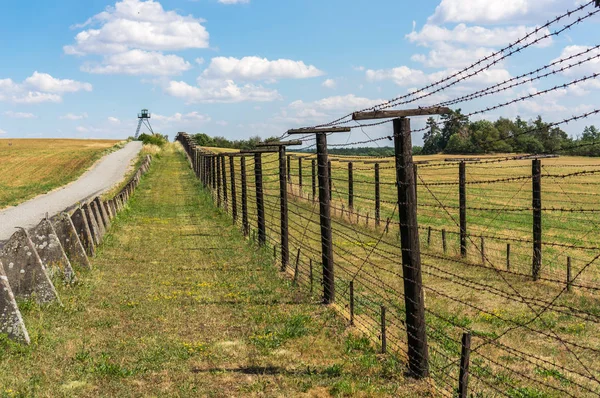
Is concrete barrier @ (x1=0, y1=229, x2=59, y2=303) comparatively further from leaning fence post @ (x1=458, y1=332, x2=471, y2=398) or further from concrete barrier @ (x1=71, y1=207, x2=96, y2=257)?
leaning fence post @ (x1=458, y1=332, x2=471, y2=398)

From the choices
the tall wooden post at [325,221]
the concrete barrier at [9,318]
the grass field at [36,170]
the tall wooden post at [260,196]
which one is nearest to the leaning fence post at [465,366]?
the tall wooden post at [325,221]

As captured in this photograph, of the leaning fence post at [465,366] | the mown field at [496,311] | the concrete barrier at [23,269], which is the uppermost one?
the concrete barrier at [23,269]

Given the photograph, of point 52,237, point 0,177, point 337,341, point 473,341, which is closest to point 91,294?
point 52,237

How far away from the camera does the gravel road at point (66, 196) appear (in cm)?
2425

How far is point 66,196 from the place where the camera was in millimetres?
35406

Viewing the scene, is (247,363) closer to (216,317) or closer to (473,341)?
(216,317)

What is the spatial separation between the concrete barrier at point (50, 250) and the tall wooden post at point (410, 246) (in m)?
7.43

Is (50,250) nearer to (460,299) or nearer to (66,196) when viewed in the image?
(460,299)

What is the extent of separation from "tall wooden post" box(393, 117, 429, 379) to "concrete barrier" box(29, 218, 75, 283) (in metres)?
7.43

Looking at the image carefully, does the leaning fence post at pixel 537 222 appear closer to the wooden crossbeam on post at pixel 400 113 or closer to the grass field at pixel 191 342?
the grass field at pixel 191 342

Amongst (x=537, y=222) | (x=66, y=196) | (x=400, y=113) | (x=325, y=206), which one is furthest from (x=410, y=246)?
(x=66, y=196)

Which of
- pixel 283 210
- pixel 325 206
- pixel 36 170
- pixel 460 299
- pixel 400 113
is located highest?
pixel 400 113

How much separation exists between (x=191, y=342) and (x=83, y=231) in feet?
25.1

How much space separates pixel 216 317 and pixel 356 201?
1024 inches
